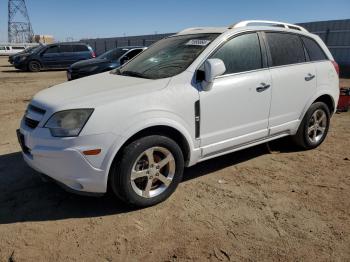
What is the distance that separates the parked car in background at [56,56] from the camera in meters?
21.1

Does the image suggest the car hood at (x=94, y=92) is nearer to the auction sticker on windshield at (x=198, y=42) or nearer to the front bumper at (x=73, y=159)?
the front bumper at (x=73, y=159)

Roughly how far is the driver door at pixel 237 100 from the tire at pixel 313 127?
0.87 meters

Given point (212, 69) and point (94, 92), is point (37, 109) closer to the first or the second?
point (94, 92)

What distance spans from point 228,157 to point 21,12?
10491 centimetres

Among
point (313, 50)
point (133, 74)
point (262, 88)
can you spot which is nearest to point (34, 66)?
point (133, 74)

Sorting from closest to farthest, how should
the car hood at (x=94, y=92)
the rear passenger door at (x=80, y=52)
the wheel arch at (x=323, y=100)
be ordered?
1. the car hood at (x=94, y=92)
2. the wheel arch at (x=323, y=100)
3. the rear passenger door at (x=80, y=52)

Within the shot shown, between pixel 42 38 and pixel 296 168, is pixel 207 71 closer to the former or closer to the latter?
pixel 296 168

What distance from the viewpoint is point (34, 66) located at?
2106 cm

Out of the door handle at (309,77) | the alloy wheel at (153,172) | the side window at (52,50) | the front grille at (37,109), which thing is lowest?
the alloy wheel at (153,172)

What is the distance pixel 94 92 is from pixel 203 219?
1621 mm

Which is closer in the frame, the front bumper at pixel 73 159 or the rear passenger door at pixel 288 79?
the front bumper at pixel 73 159

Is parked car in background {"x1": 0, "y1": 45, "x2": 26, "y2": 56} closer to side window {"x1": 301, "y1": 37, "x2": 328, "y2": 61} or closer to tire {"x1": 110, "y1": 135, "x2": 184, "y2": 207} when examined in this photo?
side window {"x1": 301, "y1": 37, "x2": 328, "y2": 61}

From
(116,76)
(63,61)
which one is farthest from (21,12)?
(116,76)

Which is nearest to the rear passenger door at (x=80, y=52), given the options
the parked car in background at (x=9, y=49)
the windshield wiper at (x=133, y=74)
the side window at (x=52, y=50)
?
the side window at (x=52, y=50)
